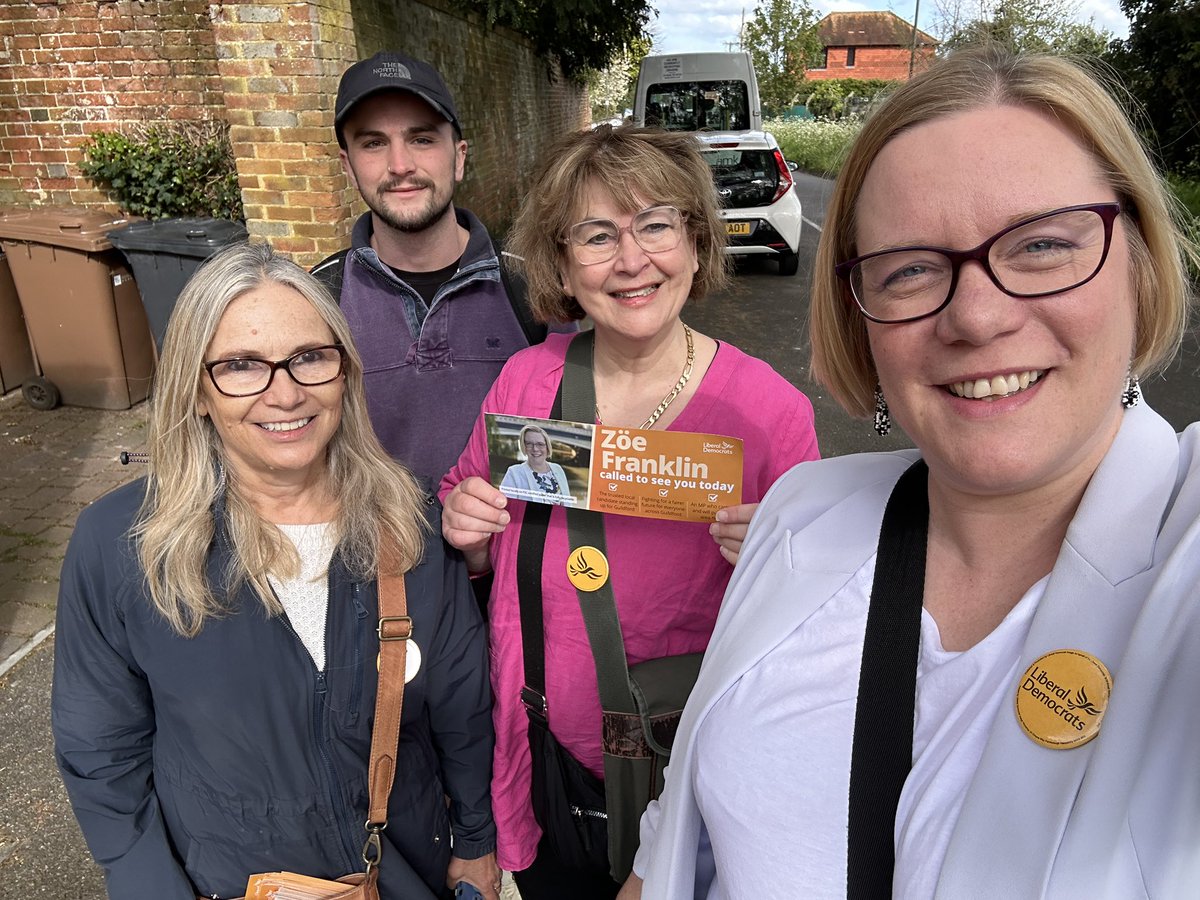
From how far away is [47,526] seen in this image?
4.42 meters

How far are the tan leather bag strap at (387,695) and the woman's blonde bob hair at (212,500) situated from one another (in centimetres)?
7

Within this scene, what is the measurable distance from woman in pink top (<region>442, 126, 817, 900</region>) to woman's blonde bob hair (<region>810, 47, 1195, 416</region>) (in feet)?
2.03

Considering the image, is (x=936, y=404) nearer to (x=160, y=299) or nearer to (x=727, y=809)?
(x=727, y=809)

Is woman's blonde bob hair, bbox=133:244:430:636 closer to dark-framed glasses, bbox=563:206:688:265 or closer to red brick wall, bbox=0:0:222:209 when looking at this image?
dark-framed glasses, bbox=563:206:688:265

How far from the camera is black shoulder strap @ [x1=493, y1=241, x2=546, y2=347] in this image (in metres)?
2.39

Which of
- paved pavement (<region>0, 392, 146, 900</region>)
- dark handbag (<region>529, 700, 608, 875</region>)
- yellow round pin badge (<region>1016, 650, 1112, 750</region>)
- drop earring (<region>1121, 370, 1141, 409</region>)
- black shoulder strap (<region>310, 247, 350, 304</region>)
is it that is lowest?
paved pavement (<region>0, 392, 146, 900</region>)

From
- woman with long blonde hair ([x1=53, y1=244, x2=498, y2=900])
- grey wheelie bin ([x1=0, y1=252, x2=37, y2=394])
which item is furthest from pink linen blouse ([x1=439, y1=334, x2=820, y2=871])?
grey wheelie bin ([x1=0, y1=252, x2=37, y2=394])

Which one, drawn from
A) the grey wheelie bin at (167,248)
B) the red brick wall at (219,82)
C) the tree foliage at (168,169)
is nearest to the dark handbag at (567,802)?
the red brick wall at (219,82)

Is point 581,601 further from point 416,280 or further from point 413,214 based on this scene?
point 413,214

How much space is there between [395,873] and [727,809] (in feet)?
3.02

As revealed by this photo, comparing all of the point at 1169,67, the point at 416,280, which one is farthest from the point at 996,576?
the point at 1169,67

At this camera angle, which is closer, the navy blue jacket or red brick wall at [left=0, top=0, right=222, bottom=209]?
the navy blue jacket

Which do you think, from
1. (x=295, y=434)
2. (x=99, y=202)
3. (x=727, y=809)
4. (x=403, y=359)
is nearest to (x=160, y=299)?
(x=99, y=202)

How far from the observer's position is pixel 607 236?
176cm
